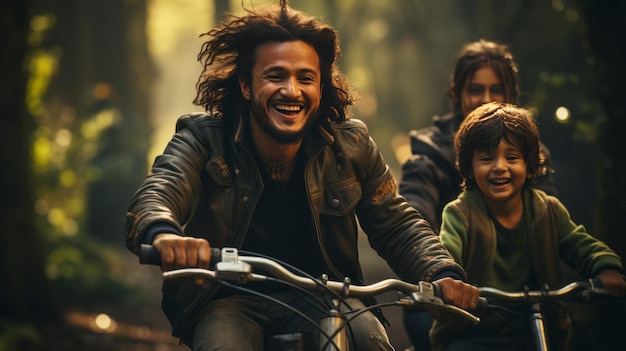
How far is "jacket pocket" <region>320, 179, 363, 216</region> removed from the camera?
4.62 meters

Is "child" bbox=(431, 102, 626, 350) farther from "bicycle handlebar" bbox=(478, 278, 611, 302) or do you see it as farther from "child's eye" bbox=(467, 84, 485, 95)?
"child's eye" bbox=(467, 84, 485, 95)

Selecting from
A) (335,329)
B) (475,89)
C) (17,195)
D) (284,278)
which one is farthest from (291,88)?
(17,195)

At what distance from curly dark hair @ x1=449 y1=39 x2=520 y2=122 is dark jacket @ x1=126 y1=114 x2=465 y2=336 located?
5.01ft

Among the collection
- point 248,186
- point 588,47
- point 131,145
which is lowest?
point 248,186

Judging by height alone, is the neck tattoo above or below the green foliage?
below

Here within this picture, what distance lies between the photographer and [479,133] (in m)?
4.91

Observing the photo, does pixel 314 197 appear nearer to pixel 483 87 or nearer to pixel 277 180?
pixel 277 180

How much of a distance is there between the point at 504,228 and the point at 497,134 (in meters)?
0.47

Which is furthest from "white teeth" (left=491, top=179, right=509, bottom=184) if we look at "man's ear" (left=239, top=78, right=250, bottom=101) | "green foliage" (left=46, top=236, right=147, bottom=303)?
"green foliage" (left=46, top=236, right=147, bottom=303)

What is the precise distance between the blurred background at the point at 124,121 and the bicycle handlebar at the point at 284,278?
6.46ft

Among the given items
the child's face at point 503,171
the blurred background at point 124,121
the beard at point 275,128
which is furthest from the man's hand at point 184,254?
the blurred background at point 124,121

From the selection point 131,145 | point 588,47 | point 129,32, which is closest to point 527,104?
point 588,47

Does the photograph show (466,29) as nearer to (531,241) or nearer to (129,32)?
(129,32)

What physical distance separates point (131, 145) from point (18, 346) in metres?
9.81
